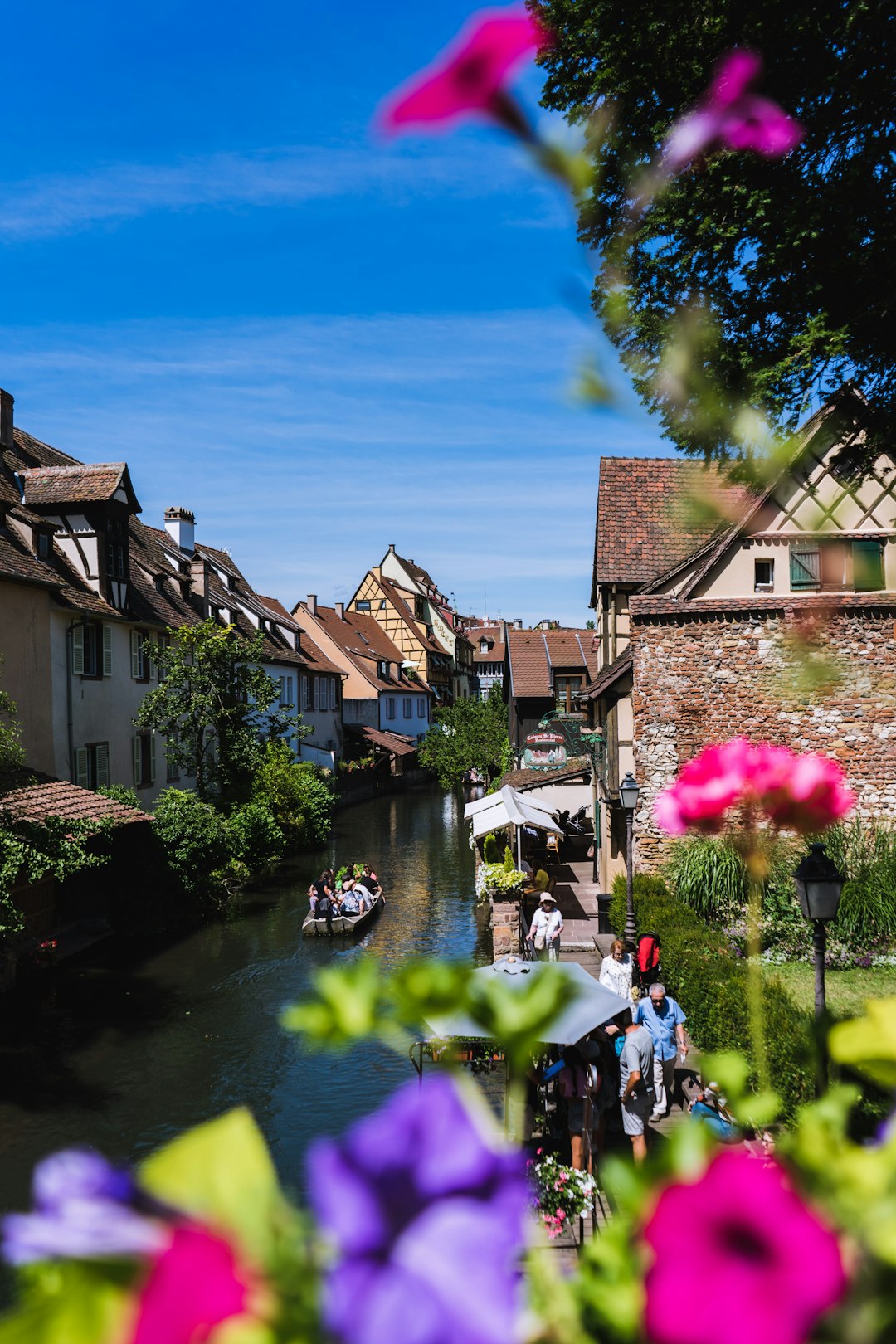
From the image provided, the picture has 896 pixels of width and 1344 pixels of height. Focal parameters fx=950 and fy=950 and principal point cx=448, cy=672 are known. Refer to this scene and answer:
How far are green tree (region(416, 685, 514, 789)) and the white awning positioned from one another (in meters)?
24.6

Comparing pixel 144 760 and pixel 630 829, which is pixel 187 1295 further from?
pixel 144 760

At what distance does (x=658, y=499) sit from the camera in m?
21.7

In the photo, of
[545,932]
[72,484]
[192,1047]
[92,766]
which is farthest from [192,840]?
[545,932]

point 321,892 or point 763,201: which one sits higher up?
point 763,201

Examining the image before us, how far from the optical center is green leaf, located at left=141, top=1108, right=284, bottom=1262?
2.19ft

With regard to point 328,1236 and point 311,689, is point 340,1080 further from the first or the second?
point 311,689

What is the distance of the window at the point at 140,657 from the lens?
92.6ft

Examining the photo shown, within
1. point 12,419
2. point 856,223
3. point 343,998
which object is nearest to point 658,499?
point 856,223

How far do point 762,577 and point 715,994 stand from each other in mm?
9600

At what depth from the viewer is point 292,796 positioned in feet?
105

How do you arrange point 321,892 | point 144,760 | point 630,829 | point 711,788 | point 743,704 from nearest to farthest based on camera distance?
1. point 711,788
2. point 630,829
3. point 743,704
4. point 321,892
5. point 144,760

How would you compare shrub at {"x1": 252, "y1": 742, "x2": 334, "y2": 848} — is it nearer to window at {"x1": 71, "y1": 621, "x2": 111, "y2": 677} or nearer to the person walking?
window at {"x1": 71, "y1": 621, "x2": 111, "y2": 677}

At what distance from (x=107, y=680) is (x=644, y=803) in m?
15.7

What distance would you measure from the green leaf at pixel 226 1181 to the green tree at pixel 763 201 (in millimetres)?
4749
